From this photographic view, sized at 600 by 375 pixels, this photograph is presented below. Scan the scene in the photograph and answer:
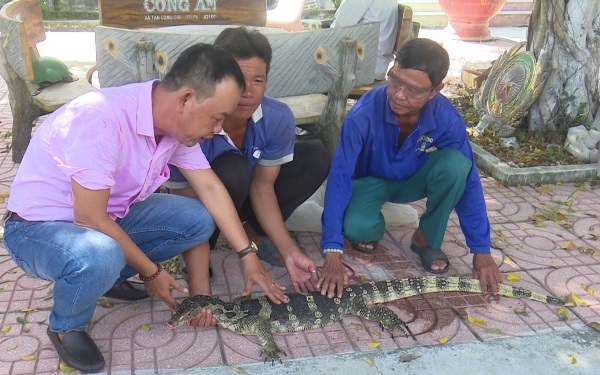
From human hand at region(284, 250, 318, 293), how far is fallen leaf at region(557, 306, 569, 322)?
1.43 meters

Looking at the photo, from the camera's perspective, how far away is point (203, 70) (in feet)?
8.07

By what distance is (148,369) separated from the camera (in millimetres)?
2857

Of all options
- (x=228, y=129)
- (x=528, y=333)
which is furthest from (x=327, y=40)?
(x=528, y=333)

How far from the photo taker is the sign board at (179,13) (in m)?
5.63

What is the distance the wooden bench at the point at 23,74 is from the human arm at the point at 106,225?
2.39m

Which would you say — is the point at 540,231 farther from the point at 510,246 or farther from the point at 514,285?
the point at 514,285

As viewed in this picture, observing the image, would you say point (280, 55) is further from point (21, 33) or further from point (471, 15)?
point (471, 15)

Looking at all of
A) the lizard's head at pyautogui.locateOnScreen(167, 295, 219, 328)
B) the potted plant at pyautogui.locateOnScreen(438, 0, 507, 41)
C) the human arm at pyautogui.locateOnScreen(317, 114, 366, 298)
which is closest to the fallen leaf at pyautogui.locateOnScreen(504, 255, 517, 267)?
the human arm at pyautogui.locateOnScreen(317, 114, 366, 298)

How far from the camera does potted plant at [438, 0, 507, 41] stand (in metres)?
11.8

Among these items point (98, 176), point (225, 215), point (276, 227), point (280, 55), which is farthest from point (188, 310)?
point (280, 55)

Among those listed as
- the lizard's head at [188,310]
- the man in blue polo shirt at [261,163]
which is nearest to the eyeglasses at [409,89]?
the man in blue polo shirt at [261,163]

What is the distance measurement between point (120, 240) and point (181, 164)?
22.8 inches

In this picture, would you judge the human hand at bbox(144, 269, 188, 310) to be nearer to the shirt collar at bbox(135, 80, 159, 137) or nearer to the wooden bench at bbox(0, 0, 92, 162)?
the shirt collar at bbox(135, 80, 159, 137)

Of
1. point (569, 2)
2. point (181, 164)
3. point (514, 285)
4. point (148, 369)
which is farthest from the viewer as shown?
point (569, 2)
